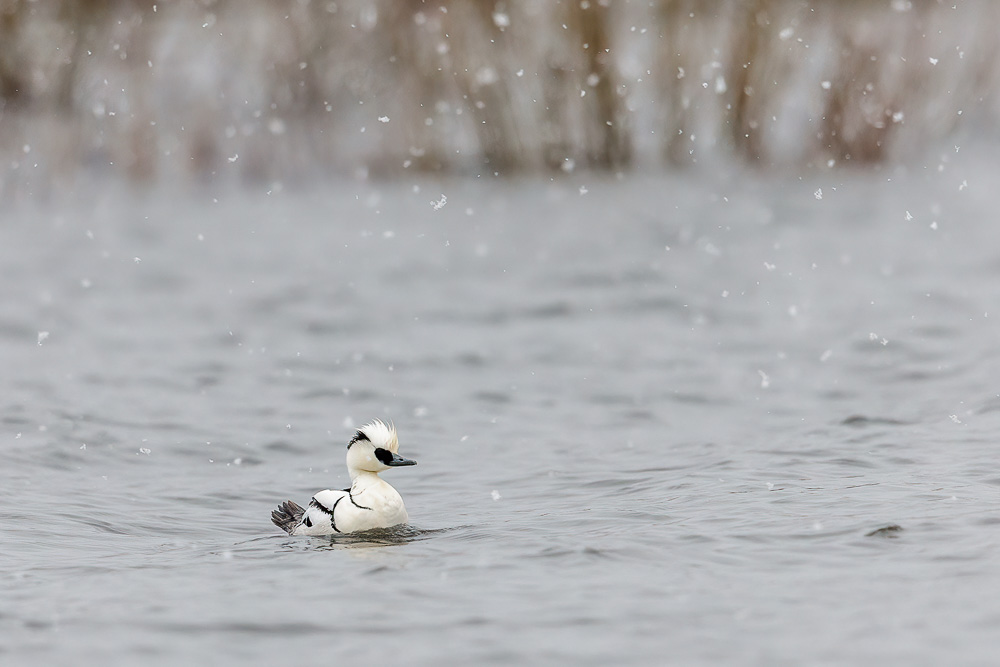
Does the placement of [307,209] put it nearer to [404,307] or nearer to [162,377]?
[404,307]

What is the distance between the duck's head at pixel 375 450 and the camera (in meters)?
7.84

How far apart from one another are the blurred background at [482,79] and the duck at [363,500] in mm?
13028

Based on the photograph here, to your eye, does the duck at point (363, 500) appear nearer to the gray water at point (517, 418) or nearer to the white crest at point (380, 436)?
the white crest at point (380, 436)

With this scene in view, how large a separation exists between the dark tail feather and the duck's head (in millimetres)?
448

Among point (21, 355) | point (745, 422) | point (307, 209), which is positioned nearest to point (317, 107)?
point (307, 209)

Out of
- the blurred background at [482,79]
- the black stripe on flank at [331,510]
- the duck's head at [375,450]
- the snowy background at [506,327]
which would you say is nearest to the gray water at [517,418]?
the snowy background at [506,327]

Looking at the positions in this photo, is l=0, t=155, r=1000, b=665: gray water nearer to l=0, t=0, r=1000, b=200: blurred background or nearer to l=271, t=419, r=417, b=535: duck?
l=271, t=419, r=417, b=535: duck

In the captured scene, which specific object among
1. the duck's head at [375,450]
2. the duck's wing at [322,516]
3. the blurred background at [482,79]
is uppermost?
the blurred background at [482,79]

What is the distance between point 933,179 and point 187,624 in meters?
19.7

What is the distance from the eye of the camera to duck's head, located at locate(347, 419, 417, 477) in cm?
784

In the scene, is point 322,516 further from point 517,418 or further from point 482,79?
point 482,79

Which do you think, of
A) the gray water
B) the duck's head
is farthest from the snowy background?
the duck's head

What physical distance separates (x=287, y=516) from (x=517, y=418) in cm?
350

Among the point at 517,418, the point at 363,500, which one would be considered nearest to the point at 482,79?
the point at 517,418
